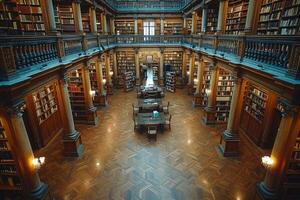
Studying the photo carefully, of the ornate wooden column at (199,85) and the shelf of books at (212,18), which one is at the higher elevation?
the shelf of books at (212,18)

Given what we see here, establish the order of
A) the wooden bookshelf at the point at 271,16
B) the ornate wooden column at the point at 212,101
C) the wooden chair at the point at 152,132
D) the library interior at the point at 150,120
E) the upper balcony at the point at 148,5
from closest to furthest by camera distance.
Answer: the library interior at the point at 150,120
the wooden bookshelf at the point at 271,16
the wooden chair at the point at 152,132
the ornate wooden column at the point at 212,101
the upper balcony at the point at 148,5

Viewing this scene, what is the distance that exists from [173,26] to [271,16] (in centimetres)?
894

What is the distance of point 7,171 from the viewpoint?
4680 mm

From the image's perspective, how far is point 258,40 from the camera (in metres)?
4.45

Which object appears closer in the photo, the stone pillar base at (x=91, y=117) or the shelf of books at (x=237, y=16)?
the shelf of books at (x=237, y=16)

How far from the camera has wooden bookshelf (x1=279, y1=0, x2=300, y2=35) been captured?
5.24 metres

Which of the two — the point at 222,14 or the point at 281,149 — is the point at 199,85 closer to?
the point at 222,14

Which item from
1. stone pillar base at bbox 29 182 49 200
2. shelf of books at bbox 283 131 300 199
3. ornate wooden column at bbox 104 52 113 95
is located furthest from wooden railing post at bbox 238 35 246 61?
ornate wooden column at bbox 104 52 113 95

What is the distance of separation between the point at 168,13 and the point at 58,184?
42.1ft

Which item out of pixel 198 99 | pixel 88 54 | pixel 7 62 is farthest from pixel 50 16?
pixel 198 99

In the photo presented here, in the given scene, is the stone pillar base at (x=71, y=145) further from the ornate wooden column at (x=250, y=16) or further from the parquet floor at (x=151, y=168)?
the ornate wooden column at (x=250, y=16)

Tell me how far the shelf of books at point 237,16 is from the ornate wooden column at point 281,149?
5.41 m

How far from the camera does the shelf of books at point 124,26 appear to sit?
14320 mm

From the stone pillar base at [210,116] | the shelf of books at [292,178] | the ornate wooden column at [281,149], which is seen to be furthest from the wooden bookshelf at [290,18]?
the stone pillar base at [210,116]
